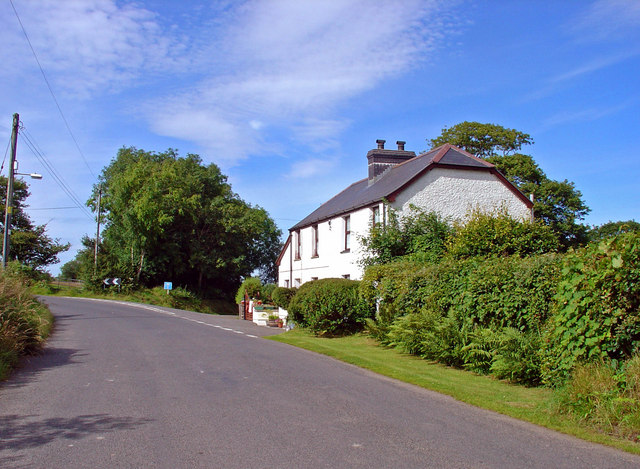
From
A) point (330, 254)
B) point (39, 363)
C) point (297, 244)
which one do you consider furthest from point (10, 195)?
point (297, 244)

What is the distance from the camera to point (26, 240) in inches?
1956

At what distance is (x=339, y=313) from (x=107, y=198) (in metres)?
40.6

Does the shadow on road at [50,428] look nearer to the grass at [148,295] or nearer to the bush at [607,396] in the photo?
the bush at [607,396]

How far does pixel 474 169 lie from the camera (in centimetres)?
2706

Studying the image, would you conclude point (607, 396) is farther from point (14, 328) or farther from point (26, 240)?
point (26, 240)

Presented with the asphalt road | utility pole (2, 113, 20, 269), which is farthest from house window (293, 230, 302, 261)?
the asphalt road

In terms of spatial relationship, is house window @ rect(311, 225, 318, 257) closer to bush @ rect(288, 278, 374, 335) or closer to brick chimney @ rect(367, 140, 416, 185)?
brick chimney @ rect(367, 140, 416, 185)

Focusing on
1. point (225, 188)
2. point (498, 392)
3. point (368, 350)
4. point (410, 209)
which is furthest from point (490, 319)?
point (225, 188)

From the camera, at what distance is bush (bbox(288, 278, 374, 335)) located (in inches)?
760

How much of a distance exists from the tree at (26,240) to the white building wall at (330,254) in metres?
26.0

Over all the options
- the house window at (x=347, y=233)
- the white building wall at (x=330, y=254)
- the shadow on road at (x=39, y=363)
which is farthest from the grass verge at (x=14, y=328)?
the house window at (x=347, y=233)

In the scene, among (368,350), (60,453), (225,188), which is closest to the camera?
(60,453)

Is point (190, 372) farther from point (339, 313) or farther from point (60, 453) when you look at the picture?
point (339, 313)

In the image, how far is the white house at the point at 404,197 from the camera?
25.4m
